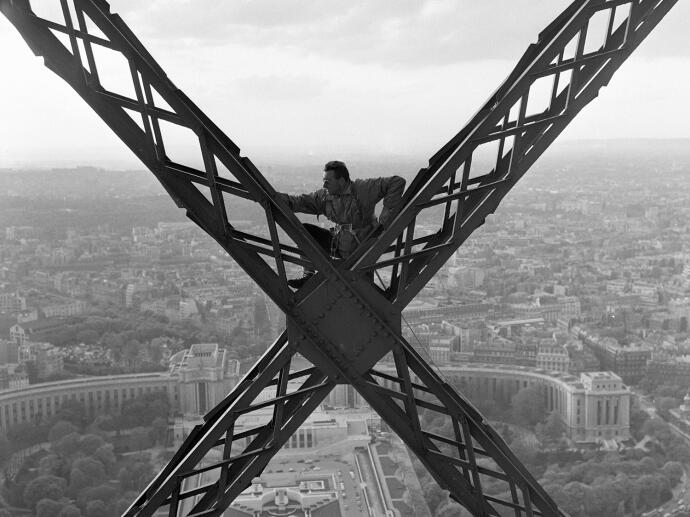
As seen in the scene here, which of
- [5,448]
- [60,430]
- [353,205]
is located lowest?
[5,448]

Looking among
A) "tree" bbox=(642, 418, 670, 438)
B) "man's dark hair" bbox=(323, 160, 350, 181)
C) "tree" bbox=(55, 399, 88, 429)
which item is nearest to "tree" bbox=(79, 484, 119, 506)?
"tree" bbox=(55, 399, 88, 429)

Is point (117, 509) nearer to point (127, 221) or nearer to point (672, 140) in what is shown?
point (127, 221)

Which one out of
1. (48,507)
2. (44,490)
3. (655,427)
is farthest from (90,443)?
(655,427)

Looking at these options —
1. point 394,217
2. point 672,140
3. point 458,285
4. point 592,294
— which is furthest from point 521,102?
point 672,140

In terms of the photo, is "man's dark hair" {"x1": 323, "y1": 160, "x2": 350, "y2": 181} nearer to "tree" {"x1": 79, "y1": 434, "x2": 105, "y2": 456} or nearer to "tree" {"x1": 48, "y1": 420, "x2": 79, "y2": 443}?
"tree" {"x1": 79, "y1": 434, "x2": 105, "y2": 456}

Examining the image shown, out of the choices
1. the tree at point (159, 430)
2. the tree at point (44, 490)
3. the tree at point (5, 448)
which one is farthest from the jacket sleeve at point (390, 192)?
the tree at point (5, 448)

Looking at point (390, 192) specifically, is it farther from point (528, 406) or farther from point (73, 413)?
point (73, 413)
